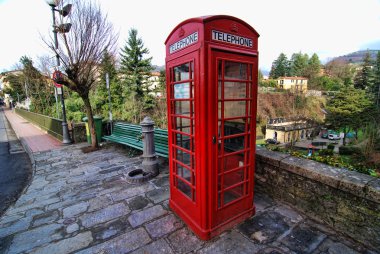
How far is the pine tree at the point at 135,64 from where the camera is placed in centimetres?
2205

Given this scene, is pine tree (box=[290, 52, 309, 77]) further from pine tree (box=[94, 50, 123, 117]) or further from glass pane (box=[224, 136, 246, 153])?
glass pane (box=[224, 136, 246, 153])

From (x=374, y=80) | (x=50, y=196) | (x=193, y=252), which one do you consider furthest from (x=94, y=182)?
(x=374, y=80)

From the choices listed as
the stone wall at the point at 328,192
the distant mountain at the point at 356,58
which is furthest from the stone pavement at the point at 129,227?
the distant mountain at the point at 356,58

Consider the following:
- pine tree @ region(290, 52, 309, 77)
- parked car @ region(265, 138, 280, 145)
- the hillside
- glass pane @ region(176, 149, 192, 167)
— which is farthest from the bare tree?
pine tree @ region(290, 52, 309, 77)

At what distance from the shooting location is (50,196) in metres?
3.77

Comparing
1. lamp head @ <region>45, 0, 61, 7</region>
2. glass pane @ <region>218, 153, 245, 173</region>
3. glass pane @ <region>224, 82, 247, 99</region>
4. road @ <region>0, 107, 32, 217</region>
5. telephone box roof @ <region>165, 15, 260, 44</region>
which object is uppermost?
lamp head @ <region>45, 0, 61, 7</region>

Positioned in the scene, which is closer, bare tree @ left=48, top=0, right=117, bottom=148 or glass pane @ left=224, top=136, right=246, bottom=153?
glass pane @ left=224, top=136, right=246, bottom=153

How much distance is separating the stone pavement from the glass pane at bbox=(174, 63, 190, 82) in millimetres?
2089

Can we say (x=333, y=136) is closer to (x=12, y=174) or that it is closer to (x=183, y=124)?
(x=183, y=124)

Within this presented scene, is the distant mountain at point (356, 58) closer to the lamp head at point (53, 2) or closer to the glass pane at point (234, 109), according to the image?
the glass pane at point (234, 109)

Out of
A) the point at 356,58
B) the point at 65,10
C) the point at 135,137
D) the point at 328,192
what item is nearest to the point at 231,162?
the point at 328,192

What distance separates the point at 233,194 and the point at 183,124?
4.08ft

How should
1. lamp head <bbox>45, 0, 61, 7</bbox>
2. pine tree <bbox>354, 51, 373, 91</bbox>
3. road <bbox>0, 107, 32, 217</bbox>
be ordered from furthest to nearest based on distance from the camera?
pine tree <bbox>354, 51, 373, 91</bbox> → lamp head <bbox>45, 0, 61, 7</bbox> → road <bbox>0, 107, 32, 217</bbox>

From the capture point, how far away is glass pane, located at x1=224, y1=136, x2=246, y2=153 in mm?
2507
